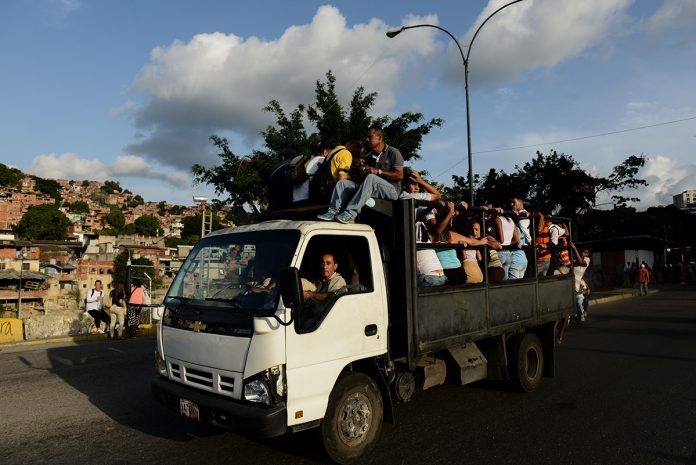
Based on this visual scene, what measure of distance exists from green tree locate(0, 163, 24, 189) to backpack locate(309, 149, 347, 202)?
212m

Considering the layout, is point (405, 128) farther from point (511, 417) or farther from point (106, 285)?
point (106, 285)

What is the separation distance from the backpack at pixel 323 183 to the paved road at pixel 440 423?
2.25 metres

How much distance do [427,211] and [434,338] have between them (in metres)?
1.30

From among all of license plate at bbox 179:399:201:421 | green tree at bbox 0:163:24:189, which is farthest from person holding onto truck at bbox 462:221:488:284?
green tree at bbox 0:163:24:189

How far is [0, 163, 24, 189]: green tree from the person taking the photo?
587 feet

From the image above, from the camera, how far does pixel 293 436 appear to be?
14.4 feet

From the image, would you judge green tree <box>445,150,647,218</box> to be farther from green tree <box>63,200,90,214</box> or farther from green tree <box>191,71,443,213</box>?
green tree <box>63,200,90,214</box>

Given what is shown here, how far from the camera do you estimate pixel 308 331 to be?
142 inches

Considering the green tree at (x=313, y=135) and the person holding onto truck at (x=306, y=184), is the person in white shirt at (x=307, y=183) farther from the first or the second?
the green tree at (x=313, y=135)

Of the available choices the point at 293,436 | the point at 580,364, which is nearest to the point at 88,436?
the point at 293,436

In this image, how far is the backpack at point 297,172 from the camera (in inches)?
199

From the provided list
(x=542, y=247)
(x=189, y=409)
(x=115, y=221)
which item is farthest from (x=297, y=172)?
(x=115, y=221)

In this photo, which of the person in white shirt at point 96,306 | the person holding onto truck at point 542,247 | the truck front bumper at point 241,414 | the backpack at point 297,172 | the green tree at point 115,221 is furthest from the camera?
the green tree at point 115,221

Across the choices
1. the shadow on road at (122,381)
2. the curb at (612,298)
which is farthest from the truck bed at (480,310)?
the curb at (612,298)
